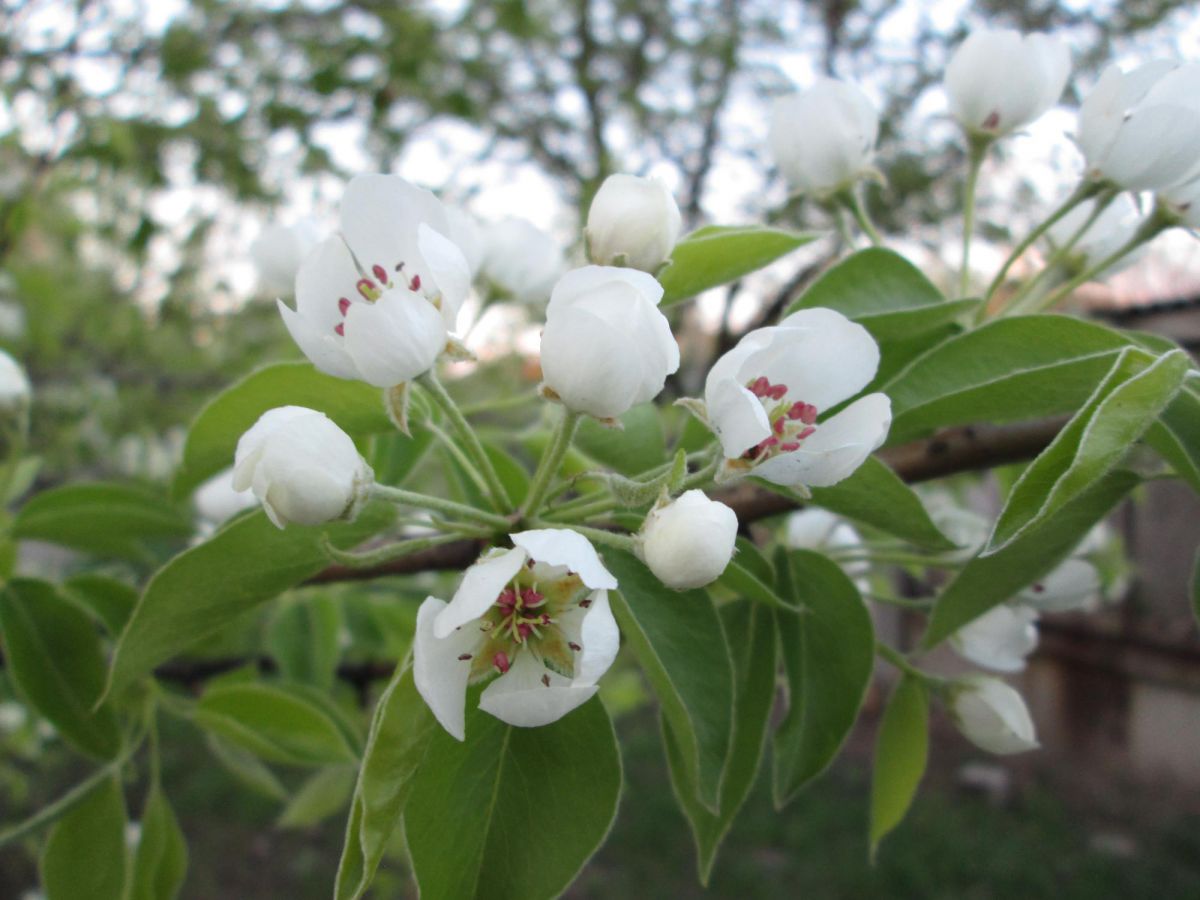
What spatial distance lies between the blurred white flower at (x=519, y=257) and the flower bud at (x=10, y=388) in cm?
63

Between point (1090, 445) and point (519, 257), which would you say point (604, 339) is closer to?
point (1090, 445)

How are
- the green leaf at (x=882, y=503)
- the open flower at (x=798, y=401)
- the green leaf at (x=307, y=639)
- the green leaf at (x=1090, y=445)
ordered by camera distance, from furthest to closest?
the green leaf at (x=307, y=639) < the green leaf at (x=882, y=503) < the open flower at (x=798, y=401) < the green leaf at (x=1090, y=445)

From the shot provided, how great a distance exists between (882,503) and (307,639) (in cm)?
102

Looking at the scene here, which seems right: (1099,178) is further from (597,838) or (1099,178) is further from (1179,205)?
(597,838)

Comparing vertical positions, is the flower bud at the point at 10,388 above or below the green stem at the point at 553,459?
below

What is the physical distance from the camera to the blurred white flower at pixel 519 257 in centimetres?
138

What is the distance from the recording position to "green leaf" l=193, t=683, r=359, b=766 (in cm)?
111

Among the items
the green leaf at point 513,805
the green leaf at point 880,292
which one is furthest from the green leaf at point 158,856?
the green leaf at point 880,292

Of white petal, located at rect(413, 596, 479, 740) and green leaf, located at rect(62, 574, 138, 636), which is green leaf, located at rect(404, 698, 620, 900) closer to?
white petal, located at rect(413, 596, 479, 740)

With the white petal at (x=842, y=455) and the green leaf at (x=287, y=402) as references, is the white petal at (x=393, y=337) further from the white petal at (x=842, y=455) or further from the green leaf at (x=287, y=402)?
the white petal at (x=842, y=455)

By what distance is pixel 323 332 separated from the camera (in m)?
0.76

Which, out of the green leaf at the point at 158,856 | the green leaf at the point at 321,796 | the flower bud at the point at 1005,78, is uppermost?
the flower bud at the point at 1005,78

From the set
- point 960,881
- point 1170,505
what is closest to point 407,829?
point 960,881

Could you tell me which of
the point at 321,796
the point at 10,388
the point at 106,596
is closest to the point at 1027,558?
the point at 106,596
